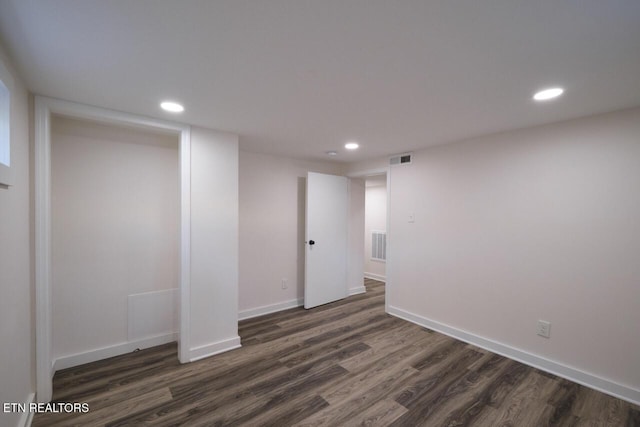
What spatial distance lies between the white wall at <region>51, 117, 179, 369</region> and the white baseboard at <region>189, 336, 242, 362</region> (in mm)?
518

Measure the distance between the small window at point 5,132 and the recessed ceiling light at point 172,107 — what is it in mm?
790

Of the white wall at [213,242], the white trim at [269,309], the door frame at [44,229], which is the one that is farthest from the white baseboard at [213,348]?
the door frame at [44,229]

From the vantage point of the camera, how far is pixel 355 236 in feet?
15.1

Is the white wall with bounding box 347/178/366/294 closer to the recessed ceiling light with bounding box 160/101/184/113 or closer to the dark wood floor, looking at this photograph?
the dark wood floor

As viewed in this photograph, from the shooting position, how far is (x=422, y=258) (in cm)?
336

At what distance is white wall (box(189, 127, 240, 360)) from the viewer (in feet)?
8.31

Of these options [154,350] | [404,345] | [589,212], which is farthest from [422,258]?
[154,350]

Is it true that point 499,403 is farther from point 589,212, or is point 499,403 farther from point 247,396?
point 247,396

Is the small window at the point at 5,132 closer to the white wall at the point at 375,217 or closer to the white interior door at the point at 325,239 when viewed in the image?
the white interior door at the point at 325,239

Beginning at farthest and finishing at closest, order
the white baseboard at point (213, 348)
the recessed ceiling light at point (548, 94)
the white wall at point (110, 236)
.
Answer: the white baseboard at point (213, 348)
the white wall at point (110, 236)
the recessed ceiling light at point (548, 94)

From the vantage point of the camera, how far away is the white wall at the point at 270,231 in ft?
11.6

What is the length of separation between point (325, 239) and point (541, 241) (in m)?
2.56

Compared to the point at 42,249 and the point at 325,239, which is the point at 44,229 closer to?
the point at 42,249

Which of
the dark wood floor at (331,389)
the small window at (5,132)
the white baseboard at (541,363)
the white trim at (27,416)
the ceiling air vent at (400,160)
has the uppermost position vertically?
the ceiling air vent at (400,160)
